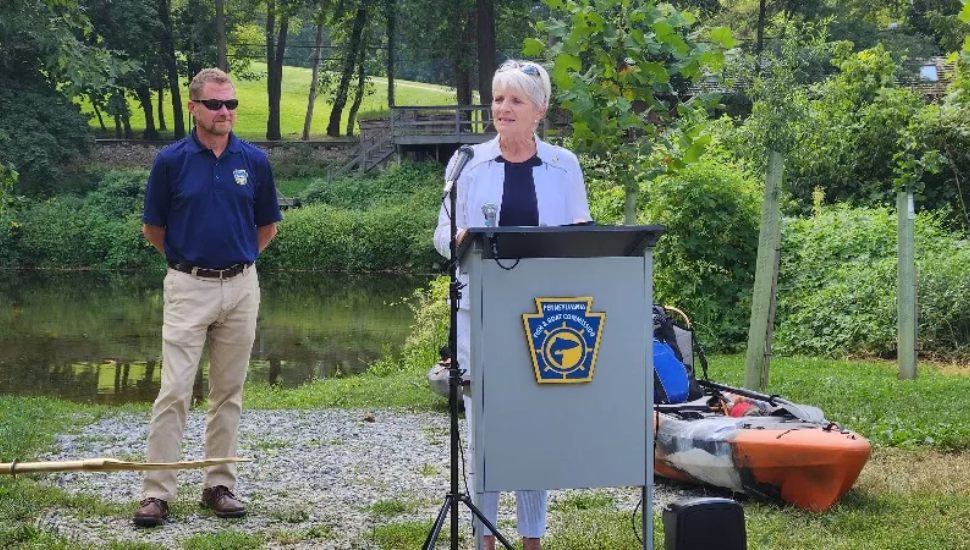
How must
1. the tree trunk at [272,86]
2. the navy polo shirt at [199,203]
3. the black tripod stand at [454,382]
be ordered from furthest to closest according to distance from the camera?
1. the tree trunk at [272,86]
2. the navy polo shirt at [199,203]
3. the black tripod stand at [454,382]

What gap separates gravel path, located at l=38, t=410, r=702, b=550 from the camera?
5.49m

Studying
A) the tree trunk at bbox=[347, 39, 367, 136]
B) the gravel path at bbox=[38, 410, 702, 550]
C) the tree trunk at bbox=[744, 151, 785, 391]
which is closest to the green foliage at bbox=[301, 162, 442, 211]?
the tree trunk at bbox=[347, 39, 367, 136]

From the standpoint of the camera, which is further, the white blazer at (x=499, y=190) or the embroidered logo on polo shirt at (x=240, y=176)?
the embroidered logo on polo shirt at (x=240, y=176)

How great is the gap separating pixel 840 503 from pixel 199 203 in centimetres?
344

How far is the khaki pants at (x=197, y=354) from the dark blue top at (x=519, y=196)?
1.71 meters

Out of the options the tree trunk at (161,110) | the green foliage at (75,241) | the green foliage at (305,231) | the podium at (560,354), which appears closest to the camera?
the podium at (560,354)

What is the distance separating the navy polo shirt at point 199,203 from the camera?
5578 mm

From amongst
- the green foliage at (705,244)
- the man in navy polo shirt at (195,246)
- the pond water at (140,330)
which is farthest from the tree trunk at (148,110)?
the man in navy polo shirt at (195,246)

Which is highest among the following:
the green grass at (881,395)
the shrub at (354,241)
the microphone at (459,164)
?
the microphone at (459,164)

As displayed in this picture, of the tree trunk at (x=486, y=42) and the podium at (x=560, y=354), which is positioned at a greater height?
the tree trunk at (x=486, y=42)

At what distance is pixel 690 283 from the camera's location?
15602 millimetres

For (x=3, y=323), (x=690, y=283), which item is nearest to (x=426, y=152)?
(x=3, y=323)

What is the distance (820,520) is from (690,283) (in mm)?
10084

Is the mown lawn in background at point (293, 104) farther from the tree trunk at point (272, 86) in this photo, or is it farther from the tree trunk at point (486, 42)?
the tree trunk at point (486, 42)
